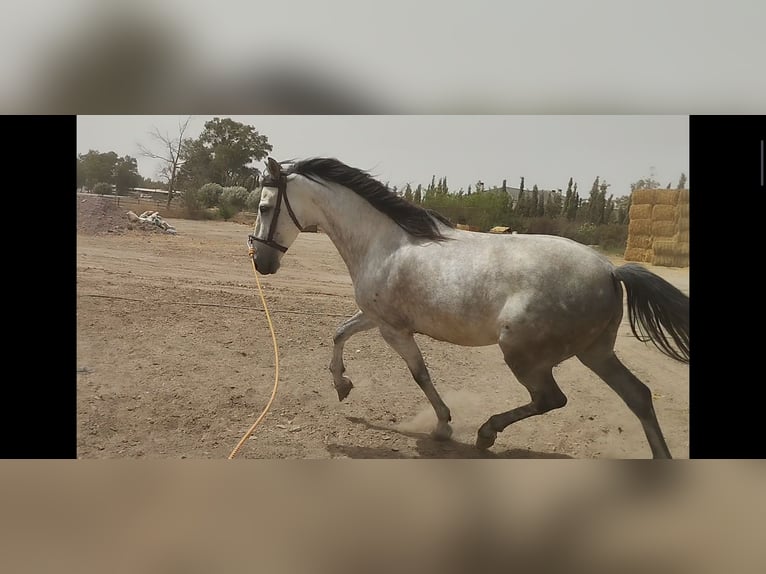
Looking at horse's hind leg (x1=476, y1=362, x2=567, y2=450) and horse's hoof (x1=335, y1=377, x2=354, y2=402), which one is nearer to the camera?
horse's hind leg (x1=476, y1=362, x2=567, y2=450)

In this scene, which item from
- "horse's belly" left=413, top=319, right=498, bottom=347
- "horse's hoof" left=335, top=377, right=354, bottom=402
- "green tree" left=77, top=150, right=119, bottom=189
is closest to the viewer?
"horse's belly" left=413, top=319, right=498, bottom=347

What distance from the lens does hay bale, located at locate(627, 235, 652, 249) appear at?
3570 mm

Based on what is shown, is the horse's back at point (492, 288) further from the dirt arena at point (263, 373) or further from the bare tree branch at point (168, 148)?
the bare tree branch at point (168, 148)

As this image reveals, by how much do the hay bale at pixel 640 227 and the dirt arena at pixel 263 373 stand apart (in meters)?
0.26

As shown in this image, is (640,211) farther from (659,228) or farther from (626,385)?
(626,385)

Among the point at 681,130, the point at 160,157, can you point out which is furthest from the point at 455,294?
the point at 160,157

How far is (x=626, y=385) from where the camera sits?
3.21 meters

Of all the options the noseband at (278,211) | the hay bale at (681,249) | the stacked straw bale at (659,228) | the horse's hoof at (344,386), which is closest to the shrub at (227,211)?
the noseband at (278,211)

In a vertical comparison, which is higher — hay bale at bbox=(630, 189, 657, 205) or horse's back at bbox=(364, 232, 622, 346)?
hay bale at bbox=(630, 189, 657, 205)

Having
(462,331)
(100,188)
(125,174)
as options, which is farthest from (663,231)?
(100,188)

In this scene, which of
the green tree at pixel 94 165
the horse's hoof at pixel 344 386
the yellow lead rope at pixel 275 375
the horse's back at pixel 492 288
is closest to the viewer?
the horse's back at pixel 492 288

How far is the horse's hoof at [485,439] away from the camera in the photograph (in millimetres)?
3195

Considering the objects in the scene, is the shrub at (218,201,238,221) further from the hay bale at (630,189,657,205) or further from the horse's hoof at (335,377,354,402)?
the hay bale at (630,189,657,205)

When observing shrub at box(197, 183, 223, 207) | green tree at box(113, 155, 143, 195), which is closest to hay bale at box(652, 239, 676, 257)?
shrub at box(197, 183, 223, 207)
